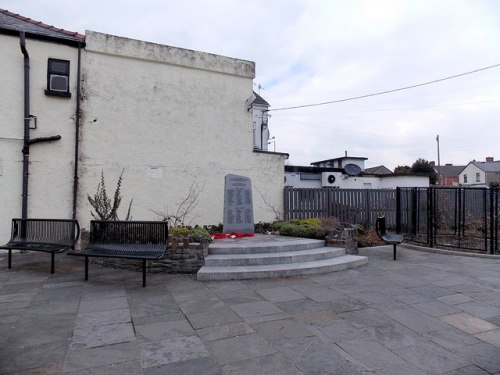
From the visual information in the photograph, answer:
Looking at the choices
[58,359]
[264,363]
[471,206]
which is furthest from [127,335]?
[471,206]

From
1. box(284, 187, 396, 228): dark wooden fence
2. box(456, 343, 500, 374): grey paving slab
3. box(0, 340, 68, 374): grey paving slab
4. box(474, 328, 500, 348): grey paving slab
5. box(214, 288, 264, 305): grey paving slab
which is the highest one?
box(284, 187, 396, 228): dark wooden fence

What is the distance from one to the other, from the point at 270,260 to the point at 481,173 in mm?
63534

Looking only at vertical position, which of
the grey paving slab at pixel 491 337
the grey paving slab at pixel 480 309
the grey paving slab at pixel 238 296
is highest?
the grey paving slab at pixel 238 296

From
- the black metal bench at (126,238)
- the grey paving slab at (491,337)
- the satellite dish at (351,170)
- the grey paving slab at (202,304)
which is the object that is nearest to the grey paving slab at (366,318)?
the grey paving slab at (491,337)

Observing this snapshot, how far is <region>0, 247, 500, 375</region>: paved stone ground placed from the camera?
3.27m

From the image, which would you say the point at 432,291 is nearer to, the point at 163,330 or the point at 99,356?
the point at 163,330

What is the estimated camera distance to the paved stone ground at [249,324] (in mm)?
3268

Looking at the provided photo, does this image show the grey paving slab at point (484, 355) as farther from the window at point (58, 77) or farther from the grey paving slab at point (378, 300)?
the window at point (58, 77)

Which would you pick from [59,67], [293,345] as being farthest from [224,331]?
[59,67]

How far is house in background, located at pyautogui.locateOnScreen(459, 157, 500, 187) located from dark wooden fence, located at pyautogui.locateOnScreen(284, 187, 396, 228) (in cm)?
5174

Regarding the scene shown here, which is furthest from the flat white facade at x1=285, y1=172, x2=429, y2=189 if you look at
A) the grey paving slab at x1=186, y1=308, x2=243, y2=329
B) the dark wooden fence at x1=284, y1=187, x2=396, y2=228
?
the grey paving slab at x1=186, y1=308, x2=243, y2=329

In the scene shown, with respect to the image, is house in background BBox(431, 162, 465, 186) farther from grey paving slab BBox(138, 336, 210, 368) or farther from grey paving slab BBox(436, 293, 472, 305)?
grey paving slab BBox(138, 336, 210, 368)

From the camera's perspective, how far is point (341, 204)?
41.1 feet

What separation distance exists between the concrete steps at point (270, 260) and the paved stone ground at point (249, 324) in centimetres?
23
